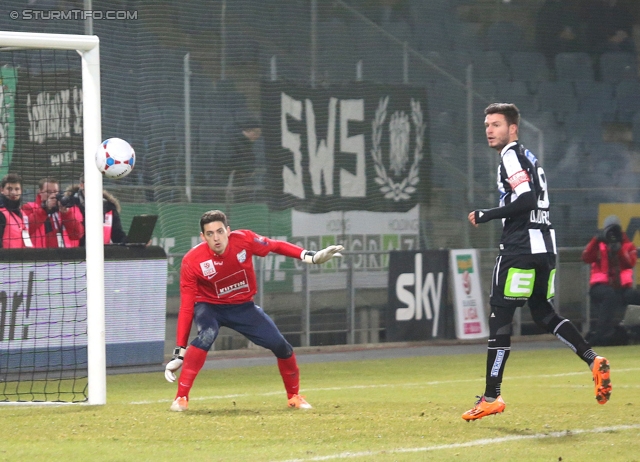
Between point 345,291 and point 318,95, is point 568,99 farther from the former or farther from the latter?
point 345,291

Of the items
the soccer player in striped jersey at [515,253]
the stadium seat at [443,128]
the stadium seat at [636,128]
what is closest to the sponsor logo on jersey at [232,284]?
the soccer player in striped jersey at [515,253]

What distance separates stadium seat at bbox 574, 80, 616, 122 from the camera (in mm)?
19047

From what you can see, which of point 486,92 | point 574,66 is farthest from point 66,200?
point 574,66

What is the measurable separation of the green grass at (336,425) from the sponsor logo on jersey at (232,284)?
34.8 inches

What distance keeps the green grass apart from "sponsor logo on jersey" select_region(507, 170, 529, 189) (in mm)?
1569

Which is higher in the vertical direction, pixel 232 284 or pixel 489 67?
pixel 489 67

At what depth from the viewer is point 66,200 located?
12.1 m

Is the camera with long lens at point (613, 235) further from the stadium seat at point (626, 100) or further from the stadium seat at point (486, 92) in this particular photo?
the stadium seat at point (626, 100)

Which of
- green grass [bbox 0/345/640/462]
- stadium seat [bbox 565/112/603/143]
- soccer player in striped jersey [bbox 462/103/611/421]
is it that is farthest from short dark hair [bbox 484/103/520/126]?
stadium seat [bbox 565/112/603/143]

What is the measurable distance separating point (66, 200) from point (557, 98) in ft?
32.3

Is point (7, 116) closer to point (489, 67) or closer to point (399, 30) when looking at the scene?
point (399, 30)

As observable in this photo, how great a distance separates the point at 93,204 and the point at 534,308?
339 centimetres

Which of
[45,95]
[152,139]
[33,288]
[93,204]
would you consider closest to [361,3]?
[152,139]

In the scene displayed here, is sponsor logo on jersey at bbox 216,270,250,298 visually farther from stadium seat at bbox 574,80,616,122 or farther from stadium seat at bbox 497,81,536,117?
stadium seat at bbox 574,80,616,122
